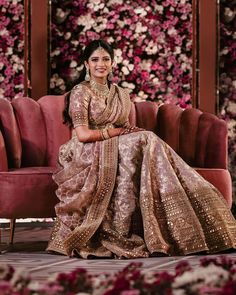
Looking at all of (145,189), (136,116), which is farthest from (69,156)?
(136,116)

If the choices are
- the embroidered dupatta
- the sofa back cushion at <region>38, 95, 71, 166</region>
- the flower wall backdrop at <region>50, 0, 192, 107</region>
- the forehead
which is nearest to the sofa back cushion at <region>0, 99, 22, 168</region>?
the sofa back cushion at <region>38, 95, 71, 166</region>

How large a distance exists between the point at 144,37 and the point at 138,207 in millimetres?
2374

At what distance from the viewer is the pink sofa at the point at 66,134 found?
4598mm

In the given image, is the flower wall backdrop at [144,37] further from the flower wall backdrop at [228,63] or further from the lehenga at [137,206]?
the lehenga at [137,206]

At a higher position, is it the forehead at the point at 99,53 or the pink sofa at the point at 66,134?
the forehead at the point at 99,53

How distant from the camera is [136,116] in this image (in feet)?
16.8

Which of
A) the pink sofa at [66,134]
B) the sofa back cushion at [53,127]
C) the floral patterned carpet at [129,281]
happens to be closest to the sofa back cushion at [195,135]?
the pink sofa at [66,134]

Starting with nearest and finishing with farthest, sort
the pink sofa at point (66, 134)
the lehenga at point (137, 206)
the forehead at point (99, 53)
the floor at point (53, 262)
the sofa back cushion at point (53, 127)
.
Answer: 1. the floor at point (53, 262)
2. the lehenga at point (137, 206)
3. the forehead at point (99, 53)
4. the pink sofa at point (66, 134)
5. the sofa back cushion at point (53, 127)

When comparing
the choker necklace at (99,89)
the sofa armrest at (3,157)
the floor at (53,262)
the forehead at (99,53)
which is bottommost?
the floor at (53,262)

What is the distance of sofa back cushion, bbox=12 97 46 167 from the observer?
190 inches

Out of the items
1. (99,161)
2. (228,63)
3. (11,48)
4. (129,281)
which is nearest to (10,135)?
(99,161)

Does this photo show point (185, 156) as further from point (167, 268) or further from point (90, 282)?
point (90, 282)

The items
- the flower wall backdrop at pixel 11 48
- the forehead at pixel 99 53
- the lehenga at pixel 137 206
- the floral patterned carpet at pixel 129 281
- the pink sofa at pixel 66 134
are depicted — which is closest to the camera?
the floral patterned carpet at pixel 129 281

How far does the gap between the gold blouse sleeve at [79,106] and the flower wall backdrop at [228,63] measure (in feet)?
6.59
